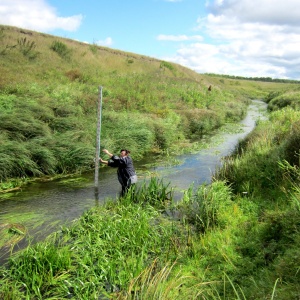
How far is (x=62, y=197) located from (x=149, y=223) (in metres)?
3.25

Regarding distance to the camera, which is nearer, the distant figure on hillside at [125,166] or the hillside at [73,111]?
the distant figure on hillside at [125,166]

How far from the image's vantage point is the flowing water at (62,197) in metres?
6.81

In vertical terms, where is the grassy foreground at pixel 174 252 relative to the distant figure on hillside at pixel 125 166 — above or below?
below

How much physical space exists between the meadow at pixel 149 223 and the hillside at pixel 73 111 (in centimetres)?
6

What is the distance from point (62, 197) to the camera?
8.90 meters

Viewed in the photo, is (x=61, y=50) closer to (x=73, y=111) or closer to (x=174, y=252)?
(x=73, y=111)

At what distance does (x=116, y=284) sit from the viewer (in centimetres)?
474

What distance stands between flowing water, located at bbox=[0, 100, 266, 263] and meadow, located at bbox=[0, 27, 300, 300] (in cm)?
62

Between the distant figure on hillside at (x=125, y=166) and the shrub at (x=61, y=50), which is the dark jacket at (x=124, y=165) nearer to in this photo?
the distant figure on hillside at (x=125, y=166)

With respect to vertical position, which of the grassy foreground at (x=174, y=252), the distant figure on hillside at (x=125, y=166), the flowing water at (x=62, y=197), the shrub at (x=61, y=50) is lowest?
the flowing water at (x=62, y=197)

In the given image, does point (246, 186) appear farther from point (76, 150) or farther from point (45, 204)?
point (76, 150)

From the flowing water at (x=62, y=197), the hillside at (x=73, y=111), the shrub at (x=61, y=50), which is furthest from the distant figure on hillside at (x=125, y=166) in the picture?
the shrub at (x=61, y=50)

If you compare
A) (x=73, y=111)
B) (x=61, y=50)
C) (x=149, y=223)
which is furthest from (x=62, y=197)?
(x=61, y=50)

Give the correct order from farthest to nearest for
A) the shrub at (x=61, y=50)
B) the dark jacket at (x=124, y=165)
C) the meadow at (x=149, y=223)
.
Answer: the shrub at (x=61, y=50) < the dark jacket at (x=124, y=165) < the meadow at (x=149, y=223)
